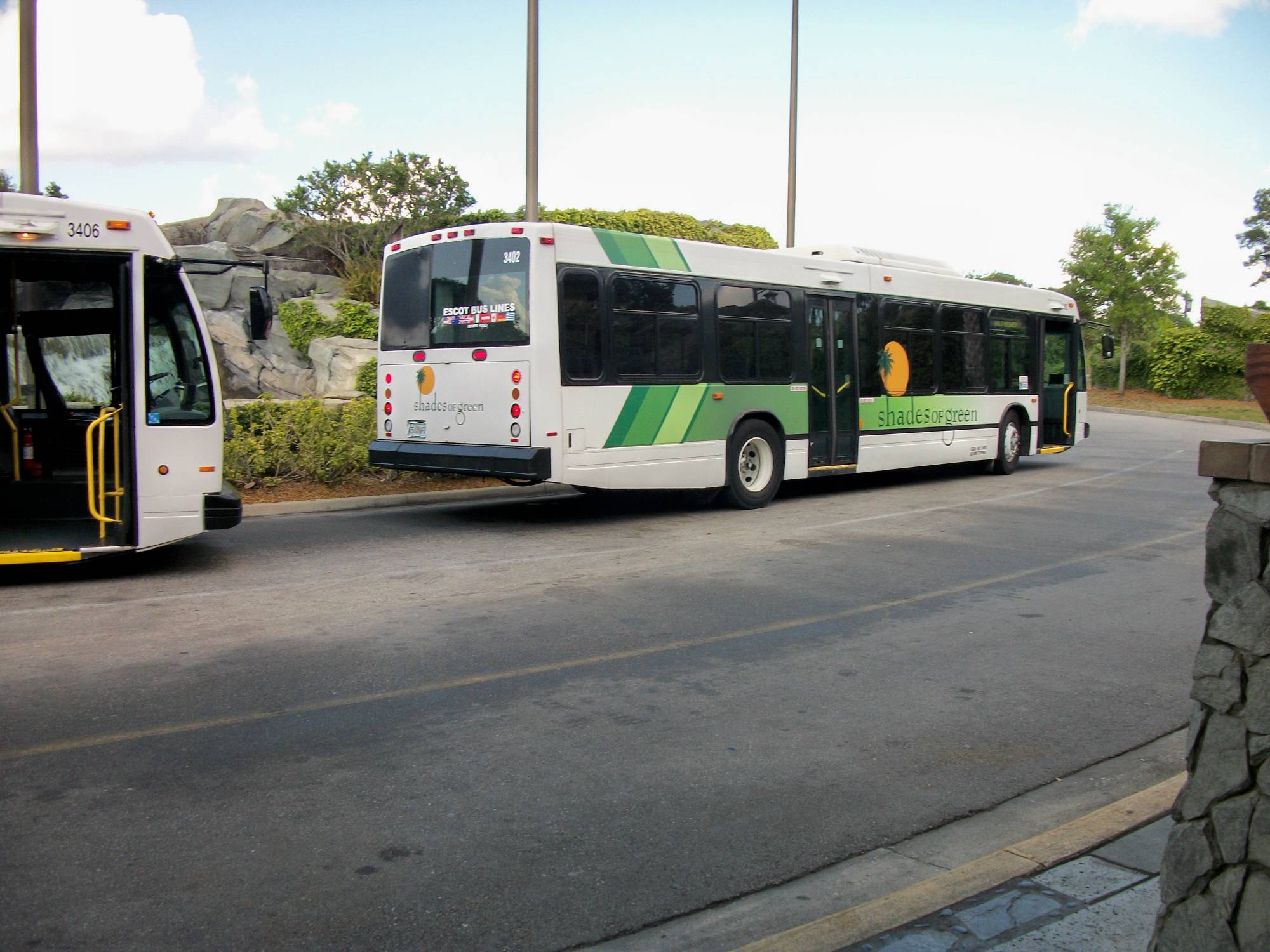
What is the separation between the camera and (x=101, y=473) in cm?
864

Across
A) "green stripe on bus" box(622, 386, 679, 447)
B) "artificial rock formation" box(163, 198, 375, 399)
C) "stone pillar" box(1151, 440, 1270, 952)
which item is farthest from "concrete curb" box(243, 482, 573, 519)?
"stone pillar" box(1151, 440, 1270, 952)

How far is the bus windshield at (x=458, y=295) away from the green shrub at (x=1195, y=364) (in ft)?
118

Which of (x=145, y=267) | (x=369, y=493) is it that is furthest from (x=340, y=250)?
(x=145, y=267)

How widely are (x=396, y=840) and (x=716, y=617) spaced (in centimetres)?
388

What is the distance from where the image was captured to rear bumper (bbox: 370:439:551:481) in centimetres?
1113

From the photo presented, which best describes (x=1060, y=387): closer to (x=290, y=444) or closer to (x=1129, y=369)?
(x=290, y=444)

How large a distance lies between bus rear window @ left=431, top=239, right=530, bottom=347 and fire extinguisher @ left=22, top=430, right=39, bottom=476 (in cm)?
402

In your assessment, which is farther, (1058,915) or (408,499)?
(408,499)

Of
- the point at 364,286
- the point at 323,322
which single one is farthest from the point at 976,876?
the point at 364,286

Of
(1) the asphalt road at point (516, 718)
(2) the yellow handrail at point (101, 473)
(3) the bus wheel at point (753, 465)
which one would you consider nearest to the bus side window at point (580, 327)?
(1) the asphalt road at point (516, 718)

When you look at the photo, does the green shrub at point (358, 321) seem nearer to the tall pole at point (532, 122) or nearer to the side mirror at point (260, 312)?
the tall pole at point (532, 122)

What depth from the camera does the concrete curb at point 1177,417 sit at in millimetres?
31467

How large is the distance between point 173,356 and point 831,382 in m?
8.68

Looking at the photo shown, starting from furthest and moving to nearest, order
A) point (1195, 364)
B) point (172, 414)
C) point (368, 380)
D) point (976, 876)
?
point (1195, 364), point (368, 380), point (172, 414), point (976, 876)
